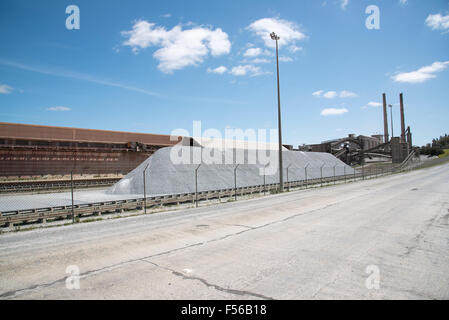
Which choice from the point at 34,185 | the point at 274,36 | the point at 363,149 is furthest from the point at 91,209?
the point at 363,149

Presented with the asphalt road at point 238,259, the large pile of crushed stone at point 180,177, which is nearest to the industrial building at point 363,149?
the large pile of crushed stone at point 180,177

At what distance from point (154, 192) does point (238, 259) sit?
799 inches

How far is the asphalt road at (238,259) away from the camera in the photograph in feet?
16.6

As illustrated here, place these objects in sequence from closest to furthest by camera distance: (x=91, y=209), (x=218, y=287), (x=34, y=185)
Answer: (x=218, y=287)
(x=91, y=209)
(x=34, y=185)

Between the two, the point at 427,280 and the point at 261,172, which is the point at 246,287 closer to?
the point at 427,280

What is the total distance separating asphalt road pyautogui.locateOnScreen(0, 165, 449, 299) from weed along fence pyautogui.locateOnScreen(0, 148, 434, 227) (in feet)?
10.8

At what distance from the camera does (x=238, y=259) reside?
22.3 feet

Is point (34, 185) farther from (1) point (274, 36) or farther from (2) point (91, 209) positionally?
(1) point (274, 36)

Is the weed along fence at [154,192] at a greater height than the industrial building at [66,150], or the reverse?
the industrial building at [66,150]

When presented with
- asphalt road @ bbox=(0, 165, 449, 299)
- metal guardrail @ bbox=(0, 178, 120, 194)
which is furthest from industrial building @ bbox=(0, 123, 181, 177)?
asphalt road @ bbox=(0, 165, 449, 299)

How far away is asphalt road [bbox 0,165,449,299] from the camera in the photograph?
5.05 meters

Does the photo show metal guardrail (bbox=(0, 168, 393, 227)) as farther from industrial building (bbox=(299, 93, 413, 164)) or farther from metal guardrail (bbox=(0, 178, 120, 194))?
industrial building (bbox=(299, 93, 413, 164))

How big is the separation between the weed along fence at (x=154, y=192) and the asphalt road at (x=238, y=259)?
3.28 m

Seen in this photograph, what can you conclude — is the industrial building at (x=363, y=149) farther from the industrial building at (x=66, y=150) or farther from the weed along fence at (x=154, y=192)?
the industrial building at (x=66, y=150)
